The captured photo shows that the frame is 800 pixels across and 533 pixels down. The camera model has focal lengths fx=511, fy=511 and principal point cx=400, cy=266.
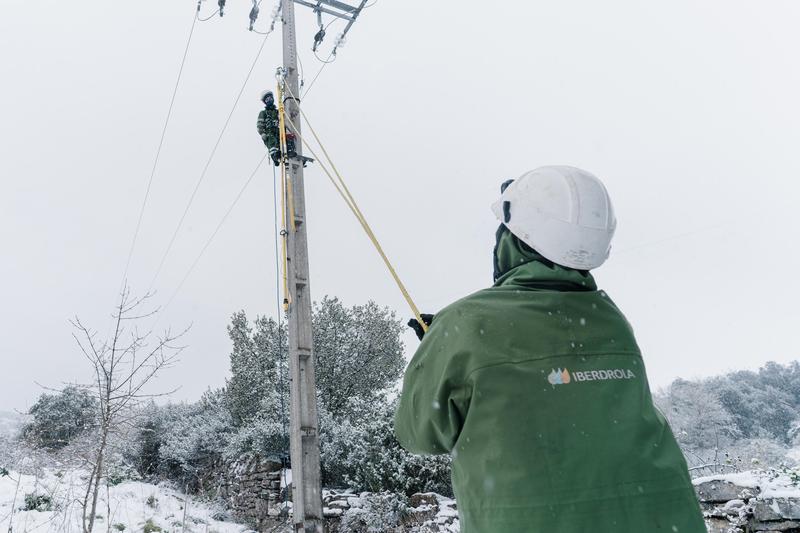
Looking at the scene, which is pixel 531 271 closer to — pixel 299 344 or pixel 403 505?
pixel 299 344

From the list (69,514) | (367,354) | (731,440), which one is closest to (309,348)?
(69,514)

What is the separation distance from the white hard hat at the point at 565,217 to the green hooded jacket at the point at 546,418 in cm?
13

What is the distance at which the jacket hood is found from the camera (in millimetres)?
1389

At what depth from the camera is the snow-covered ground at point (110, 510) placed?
254 inches

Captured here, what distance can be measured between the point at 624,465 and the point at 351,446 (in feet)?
24.6

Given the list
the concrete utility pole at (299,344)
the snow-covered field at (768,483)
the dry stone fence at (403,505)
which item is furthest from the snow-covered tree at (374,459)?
the snow-covered field at (768,483)

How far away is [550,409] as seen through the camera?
114 centimetres

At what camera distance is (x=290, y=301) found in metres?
4.84

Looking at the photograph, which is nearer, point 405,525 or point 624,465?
point 624,465

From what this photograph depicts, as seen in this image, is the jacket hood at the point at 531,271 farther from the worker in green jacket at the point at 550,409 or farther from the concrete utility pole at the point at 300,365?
the concrete utility pole at the point at 300,365

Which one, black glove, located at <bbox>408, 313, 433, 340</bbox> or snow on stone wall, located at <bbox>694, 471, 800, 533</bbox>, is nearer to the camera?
black glove, located at <bbox>408, 313, 433, 340</bbox>

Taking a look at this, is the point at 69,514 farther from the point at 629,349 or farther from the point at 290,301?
the point at 629,349

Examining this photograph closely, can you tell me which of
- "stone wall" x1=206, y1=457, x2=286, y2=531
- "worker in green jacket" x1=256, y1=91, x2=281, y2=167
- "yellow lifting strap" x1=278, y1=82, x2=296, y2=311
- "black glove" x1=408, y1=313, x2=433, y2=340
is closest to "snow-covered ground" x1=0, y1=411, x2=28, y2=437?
"stone wall" x1=206, y1=457, x2=286, y2=531

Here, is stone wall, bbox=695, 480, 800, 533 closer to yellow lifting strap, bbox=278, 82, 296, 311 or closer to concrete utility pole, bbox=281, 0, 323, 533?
concrete utility pole, bbox=281, 0, 323, 533
